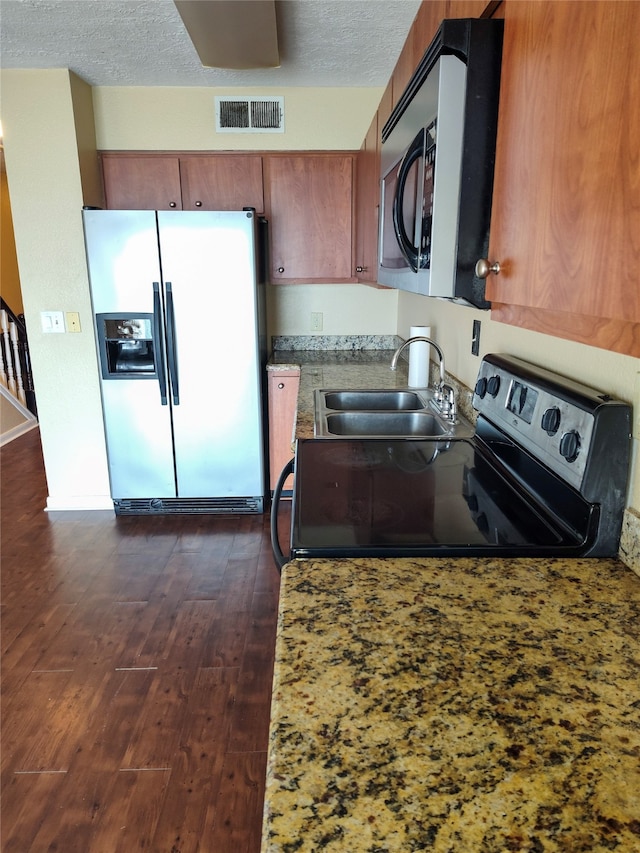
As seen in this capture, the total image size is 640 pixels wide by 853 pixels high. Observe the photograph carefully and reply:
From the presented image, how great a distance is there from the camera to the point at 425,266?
118 cm

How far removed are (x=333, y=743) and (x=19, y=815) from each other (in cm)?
140

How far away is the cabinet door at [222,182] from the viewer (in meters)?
3.26

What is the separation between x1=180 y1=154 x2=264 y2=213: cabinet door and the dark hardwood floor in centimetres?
188

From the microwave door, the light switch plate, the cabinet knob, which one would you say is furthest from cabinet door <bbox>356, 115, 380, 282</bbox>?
the light switch plate

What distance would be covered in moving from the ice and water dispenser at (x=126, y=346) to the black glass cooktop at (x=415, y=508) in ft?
6.26

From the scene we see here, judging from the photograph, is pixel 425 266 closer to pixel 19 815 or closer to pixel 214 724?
pixel 214 724

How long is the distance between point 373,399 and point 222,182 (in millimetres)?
1757

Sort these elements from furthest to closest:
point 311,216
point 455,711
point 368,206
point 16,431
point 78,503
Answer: point 16,431 → point 78,503 → point 311,216 → point 368,206 → point 455,711

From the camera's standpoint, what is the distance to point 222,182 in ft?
10.8

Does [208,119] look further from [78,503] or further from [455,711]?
[455,711]

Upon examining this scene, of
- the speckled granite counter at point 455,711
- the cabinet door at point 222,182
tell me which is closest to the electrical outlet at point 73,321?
the cabinet door at point 222,182

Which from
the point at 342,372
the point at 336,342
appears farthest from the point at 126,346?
the point at 336,342

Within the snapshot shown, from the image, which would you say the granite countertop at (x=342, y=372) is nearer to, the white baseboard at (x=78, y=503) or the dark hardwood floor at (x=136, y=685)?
the dark hardwood floor at (x=136, y=685)

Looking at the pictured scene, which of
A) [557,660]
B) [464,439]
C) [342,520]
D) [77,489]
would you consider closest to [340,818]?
[557,660]
